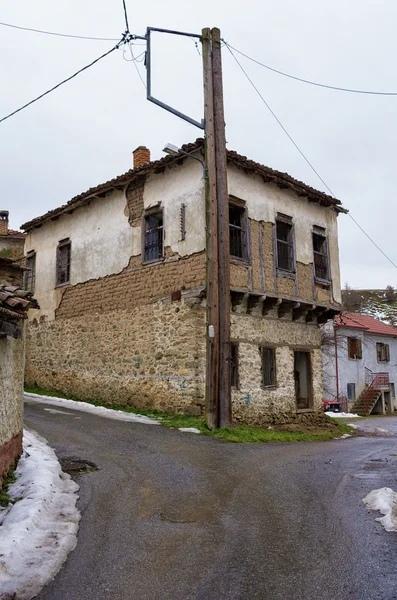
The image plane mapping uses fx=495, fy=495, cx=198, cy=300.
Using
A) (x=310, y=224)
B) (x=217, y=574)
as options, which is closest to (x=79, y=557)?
(x=217, y=574)

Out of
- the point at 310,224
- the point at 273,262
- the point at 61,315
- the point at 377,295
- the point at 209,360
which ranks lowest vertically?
the point at 209,360

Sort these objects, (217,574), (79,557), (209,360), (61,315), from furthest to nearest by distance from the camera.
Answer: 1. (61,315)
2. (209,360)
3. (79,557)
4. (217,574)

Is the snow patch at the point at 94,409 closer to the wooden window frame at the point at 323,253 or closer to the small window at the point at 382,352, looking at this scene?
the wooden window frame at the point at 323,253

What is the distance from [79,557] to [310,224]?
13.5 metres

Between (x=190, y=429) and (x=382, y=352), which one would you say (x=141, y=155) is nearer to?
(x=190, y=429)

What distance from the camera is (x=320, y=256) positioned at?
54.1 ft

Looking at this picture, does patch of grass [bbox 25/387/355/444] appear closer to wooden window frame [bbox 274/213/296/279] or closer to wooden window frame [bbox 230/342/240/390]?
wooden window frame [bbox 230/342/240/390]

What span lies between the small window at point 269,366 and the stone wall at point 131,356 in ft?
8.70

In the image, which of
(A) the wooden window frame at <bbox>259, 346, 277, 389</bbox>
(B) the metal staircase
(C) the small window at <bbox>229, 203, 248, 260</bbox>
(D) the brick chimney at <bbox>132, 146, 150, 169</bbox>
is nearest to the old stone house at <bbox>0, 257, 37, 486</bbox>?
(C) the small window at <bbox>229, 203, 248, 260</bbox>

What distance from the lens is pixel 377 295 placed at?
3538 inches

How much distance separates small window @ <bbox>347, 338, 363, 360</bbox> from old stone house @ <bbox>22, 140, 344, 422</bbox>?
1740 cm

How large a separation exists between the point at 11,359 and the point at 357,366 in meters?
30.3

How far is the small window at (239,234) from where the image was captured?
44.9 ft

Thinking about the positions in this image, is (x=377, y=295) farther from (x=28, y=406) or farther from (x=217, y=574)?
(x=217, y=574)
